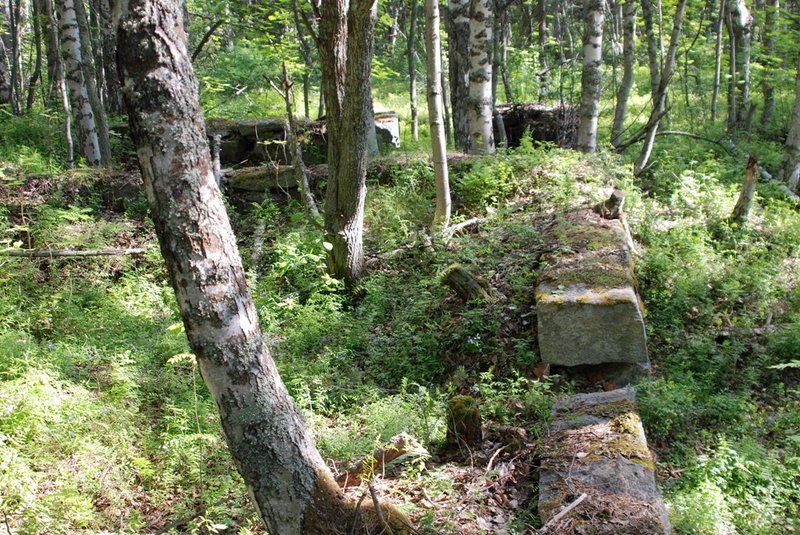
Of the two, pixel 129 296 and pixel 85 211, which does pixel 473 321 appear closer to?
pixel 129 296

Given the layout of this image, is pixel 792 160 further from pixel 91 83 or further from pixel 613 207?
pixel 91 83

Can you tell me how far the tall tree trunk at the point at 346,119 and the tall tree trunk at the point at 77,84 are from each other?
5868 mm

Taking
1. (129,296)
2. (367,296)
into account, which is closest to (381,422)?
(367,296)

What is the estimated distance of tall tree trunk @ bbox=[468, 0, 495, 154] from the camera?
11125 millimetres

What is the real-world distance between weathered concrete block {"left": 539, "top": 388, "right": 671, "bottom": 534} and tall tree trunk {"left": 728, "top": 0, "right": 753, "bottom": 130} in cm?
1444

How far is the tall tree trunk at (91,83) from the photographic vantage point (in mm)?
10797

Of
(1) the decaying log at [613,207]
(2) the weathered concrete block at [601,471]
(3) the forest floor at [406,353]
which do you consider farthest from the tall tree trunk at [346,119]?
(2) the weathered concrete block at [601,471]

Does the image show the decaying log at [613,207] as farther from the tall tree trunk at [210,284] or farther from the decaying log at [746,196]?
the tall tree trunk at [210,284]

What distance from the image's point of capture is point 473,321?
22.7 ft

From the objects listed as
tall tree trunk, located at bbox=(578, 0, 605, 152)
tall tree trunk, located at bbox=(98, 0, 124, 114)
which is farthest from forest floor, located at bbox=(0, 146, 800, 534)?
tall tree trunk, located at bbox=(98, 0, 124, 114)

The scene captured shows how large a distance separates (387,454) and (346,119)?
15.4ft

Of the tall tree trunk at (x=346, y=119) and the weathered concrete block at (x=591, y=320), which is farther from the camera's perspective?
the tall tree trunk at (x=346, y=119)

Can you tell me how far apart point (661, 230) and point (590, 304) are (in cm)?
393

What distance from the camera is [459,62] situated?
13562mm
